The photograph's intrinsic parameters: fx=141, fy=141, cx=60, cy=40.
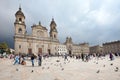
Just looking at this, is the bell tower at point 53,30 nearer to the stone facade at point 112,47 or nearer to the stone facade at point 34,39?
the stone facade at point 34,39

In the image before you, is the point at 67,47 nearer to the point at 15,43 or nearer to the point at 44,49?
the point at 44,49

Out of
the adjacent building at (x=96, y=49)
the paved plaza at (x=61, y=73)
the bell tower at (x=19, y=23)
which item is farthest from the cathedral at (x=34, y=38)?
the adjacent building at (x=96, y=49)

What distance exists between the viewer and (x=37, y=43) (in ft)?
224

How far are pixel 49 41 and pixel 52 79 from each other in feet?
206

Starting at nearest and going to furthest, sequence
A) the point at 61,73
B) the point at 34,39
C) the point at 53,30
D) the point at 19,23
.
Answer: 1. the point at 61,73
2. the point at 19,23
3. the point at 34,39
4. the point at 53,30

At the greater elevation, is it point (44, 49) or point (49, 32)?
point (49, 32)

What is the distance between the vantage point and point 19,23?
60.9m

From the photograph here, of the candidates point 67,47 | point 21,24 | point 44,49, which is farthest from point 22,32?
point 67,47

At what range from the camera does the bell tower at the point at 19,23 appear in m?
60.8

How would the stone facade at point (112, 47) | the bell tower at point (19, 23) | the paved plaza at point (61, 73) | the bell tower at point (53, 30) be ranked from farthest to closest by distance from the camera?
the stone facade at point (112, 47) < the bell tower at point (53, 30) < the bell tower at point (19, 23) < the paved plaza at point (61, 73)

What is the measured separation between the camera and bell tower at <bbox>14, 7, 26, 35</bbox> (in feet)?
200

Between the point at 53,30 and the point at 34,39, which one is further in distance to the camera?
the point at 53,30

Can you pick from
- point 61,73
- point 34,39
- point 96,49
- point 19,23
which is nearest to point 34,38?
point 34,39

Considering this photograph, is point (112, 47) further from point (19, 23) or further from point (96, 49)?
point (19, 23)
